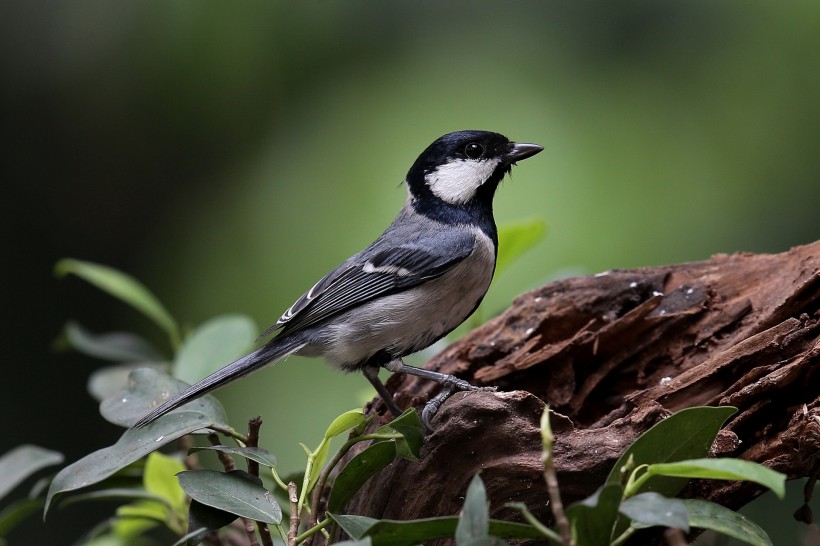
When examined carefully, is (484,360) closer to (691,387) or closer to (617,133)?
(691,387)

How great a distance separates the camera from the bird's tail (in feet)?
5.81

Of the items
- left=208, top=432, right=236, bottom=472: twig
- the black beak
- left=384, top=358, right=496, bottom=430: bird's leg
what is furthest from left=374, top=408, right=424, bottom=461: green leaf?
the black beak

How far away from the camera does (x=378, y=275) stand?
244 cm

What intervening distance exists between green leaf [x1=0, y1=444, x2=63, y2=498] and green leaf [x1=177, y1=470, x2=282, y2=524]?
2.27ft

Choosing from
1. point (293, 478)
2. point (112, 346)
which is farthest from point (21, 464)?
point (293, 478)

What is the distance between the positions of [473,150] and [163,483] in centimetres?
132

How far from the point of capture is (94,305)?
4.38m

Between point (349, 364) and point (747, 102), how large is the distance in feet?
7.38

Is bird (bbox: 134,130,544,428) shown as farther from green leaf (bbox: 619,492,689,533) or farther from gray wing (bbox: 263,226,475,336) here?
green leaf (bbox: 619,492,689,533)

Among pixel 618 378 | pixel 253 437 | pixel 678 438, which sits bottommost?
pixel 618 378

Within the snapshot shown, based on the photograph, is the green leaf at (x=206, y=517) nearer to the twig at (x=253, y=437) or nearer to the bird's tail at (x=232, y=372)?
the twig at (x=253, y=437)

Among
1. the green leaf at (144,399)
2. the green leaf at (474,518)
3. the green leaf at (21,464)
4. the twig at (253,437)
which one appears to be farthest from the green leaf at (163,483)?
the green leaf at (474,518)

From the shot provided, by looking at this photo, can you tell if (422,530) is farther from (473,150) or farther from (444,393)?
(473,150)

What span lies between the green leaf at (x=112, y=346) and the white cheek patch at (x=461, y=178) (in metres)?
0.98
